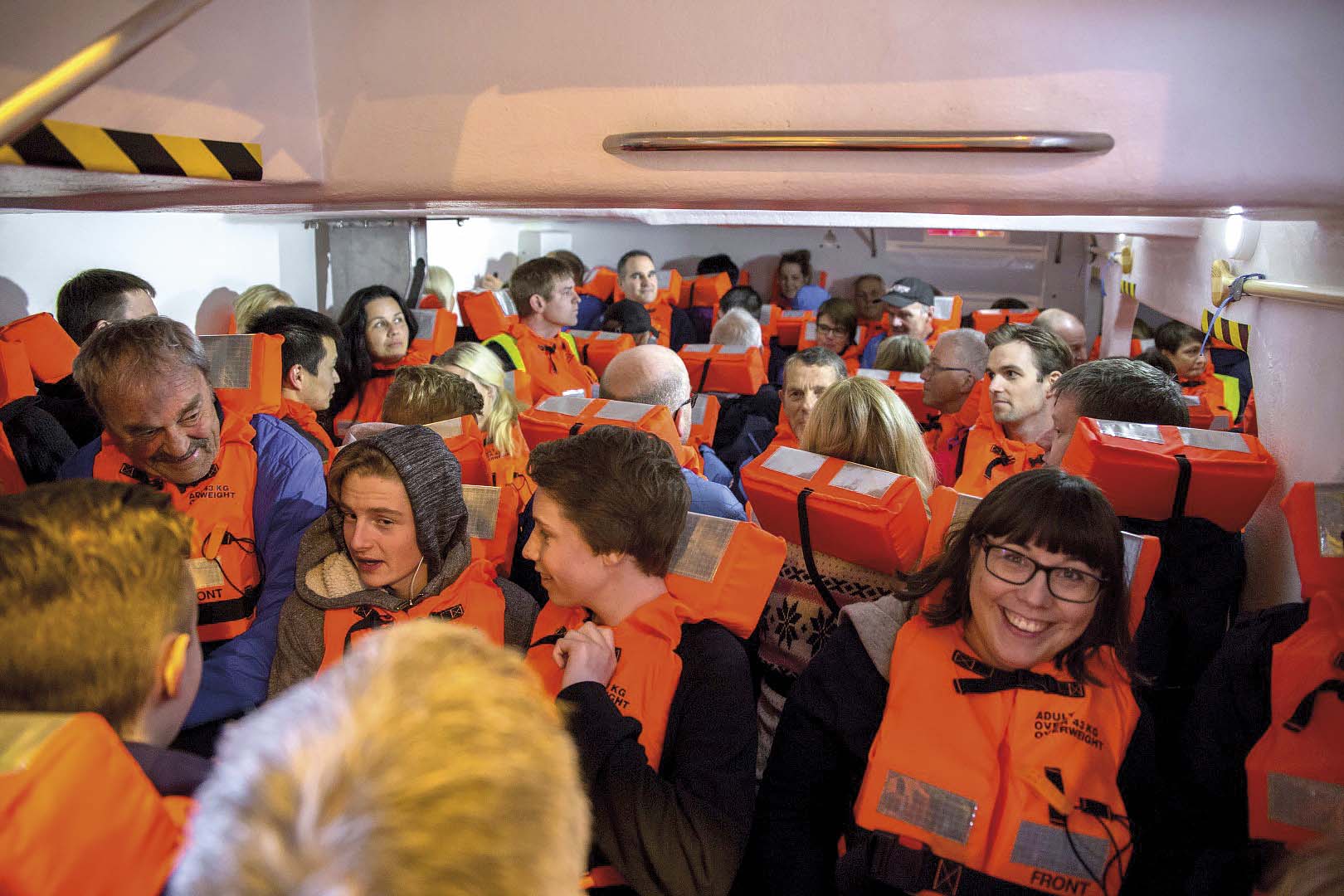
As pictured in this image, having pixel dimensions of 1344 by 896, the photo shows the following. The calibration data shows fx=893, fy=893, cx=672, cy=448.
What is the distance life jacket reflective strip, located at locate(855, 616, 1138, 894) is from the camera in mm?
1423

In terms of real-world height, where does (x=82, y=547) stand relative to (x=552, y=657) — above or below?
above

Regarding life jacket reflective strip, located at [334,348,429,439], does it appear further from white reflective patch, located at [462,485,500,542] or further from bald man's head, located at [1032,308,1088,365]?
bald man's head, located at [1032,308,1088,365]

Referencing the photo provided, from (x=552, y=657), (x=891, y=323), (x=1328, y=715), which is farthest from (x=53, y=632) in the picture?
(x=891, y=323)

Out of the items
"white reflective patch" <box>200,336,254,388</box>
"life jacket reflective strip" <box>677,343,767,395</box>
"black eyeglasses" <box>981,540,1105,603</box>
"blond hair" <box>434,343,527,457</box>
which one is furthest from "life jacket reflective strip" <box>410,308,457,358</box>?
"black eyeglasses" <box>981,540,1105,603</box>

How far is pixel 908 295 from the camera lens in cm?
578

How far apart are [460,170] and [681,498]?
2.69 feet

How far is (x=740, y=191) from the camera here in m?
1.75

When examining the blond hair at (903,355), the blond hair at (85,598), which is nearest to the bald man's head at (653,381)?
the blond hair at (903,355)

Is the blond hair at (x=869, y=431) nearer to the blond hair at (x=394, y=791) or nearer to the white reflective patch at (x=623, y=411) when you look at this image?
the white reflective patch at (x=623, y=411)

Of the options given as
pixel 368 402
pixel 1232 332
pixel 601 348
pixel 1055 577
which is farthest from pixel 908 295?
pixel 1055 577

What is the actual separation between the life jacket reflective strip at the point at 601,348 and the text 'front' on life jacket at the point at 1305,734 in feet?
14.3

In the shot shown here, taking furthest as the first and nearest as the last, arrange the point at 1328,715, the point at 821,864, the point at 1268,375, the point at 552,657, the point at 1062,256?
the point at 1062,256 < the point at 1268,375 < the point at 552,657 < the point at 821,864 < the point at 1328,715

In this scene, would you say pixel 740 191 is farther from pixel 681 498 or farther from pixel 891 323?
pixel 891 323

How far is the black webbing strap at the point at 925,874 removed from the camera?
1.40 meters
